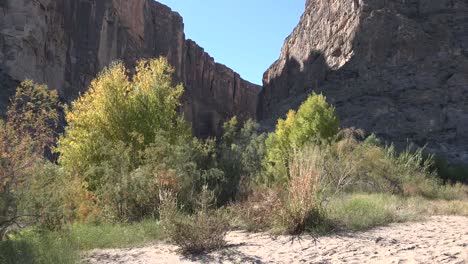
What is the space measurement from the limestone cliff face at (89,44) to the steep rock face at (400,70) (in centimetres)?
2158

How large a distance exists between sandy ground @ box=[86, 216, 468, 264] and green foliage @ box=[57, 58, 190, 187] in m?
8.29

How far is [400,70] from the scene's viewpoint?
5162cm

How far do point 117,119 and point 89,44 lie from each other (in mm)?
41460

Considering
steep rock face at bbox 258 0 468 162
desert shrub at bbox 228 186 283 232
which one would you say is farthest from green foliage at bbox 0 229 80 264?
steep rock face at bbox 258 0 468 162

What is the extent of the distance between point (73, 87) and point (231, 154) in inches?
1516

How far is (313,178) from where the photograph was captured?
8.42m

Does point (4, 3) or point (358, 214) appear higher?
point (4, 3)

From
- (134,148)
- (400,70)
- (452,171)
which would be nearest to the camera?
(134,148)

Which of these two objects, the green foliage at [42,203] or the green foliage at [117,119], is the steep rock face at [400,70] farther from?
the green foliage at [42,203]

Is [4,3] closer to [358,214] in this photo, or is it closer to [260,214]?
[260,214]

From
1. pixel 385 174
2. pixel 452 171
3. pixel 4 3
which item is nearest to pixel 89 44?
pixel 4 3

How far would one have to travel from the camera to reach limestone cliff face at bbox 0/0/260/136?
43938mm

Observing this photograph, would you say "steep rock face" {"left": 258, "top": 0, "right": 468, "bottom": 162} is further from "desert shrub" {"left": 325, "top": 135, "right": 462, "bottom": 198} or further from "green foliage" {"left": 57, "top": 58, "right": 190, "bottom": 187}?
"green foliage" {"left": 57, "top": 58, "right": 190, "bottom": 187}

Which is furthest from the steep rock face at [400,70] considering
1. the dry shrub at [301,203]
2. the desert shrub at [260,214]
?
the dry shrub at [301,203]
